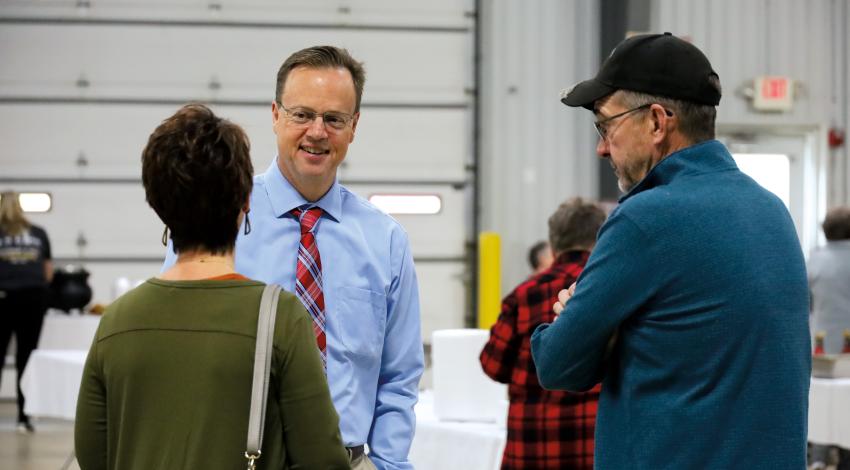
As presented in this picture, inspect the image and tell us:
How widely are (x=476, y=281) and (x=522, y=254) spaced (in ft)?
1.57

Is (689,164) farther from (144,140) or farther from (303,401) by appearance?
(144,140)

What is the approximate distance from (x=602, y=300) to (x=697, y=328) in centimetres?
16

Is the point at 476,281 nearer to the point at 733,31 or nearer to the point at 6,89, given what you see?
the point at 733,31

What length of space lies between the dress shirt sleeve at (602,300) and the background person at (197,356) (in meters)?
0.41

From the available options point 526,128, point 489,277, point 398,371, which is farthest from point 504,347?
point 526,128

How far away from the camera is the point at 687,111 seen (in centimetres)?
195

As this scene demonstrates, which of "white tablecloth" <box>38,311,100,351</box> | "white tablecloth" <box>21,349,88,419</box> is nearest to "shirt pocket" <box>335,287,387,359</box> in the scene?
"white tablecloth" <box>21,349,88,419</box>

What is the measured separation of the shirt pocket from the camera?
7.50 ft

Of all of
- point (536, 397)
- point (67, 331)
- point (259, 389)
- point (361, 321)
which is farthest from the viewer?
point (67, 331)

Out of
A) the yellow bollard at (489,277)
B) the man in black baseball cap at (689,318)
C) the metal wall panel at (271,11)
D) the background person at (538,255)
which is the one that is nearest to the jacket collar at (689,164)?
the man in black baseball cap at (689,318)

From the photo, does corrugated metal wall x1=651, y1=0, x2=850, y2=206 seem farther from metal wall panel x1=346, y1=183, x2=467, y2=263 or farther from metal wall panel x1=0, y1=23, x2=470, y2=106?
metal wall panel x1=346, y1=183, x2=467, y2=263

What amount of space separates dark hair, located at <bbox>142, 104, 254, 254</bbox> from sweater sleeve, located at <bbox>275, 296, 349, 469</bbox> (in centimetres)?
17

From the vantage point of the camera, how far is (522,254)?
10.3 m

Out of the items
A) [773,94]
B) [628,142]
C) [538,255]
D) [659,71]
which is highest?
[773,94]
